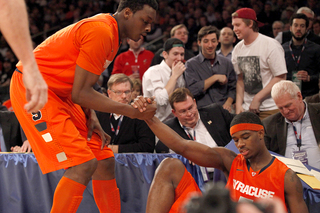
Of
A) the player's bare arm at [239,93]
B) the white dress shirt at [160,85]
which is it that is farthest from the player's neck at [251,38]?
the white dress shirt at [160,85]

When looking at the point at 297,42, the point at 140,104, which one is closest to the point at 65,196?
the point at 140,104

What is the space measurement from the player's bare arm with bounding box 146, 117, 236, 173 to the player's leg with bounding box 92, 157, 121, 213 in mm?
431

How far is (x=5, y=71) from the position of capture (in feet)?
29.8

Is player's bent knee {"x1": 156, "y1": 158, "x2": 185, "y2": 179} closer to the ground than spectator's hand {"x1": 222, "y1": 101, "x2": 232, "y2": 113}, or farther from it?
farther from it

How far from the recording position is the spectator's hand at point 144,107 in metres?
2.41

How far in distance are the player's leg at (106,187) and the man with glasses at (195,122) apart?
120 centimetres

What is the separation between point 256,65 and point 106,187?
288 cm

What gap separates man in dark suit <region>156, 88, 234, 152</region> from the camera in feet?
12.2

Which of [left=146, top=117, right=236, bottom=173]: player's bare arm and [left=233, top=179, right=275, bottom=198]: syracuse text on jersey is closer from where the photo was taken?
[left=233, top=179, right=275, bottom=198]: syracuse text on jersey

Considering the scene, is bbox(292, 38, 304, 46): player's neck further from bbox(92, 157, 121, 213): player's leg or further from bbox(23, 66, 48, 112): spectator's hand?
bbox(23, 66, 48, 112): spectator's hand

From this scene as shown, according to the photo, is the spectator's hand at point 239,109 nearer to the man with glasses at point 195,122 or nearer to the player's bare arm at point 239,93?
the player's bare arm at point 239,93

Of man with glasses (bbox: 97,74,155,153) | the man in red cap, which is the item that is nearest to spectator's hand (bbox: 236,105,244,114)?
the man in red cap

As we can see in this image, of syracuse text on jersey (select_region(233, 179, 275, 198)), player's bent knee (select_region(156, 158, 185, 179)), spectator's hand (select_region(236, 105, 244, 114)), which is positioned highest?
player's bent knee (select_region(156, 158, 185, 179))

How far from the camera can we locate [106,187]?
101 inches
